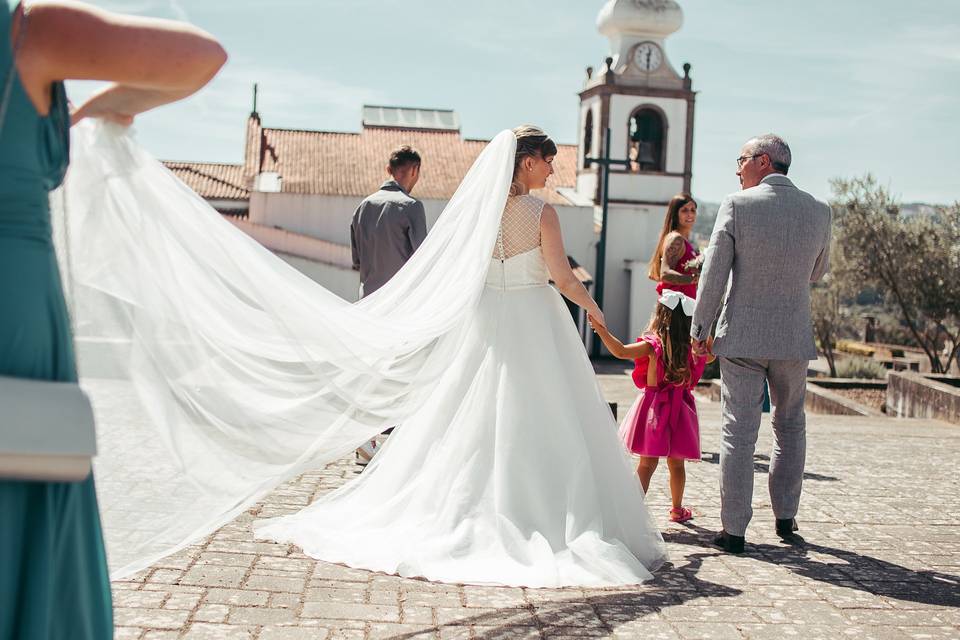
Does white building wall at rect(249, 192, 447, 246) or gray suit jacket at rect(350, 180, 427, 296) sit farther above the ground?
white building wall at rect(249, 192, 447, 246)

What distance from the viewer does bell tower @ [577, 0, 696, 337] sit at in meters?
42.2

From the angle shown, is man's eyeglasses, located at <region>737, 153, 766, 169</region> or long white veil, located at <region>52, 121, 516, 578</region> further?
man's eyeglasses, located at <region>737, 153, 766, 169</region>

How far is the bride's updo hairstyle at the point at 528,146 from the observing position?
220 inches

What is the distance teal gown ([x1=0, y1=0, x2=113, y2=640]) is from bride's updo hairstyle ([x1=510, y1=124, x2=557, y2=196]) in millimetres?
3350

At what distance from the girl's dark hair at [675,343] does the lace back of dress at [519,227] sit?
4.12 feet

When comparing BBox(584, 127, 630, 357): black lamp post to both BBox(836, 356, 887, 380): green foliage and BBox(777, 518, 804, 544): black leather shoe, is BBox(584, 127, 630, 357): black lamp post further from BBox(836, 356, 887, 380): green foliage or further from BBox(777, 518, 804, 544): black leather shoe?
BBox(777, 518, 804, 544): black leather shoe

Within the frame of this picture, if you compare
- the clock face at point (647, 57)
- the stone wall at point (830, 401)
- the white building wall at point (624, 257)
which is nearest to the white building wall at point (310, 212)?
the white building wall at point (624, 257)

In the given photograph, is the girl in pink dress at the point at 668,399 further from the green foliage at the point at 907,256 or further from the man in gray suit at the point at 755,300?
the green foliage at the point at 907,256

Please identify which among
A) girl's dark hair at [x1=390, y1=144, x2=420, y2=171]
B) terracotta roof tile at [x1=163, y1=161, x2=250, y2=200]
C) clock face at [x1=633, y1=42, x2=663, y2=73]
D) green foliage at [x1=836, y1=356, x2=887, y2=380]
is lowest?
green foliage at [x1=836, y1=356, x2=887, y2=380]

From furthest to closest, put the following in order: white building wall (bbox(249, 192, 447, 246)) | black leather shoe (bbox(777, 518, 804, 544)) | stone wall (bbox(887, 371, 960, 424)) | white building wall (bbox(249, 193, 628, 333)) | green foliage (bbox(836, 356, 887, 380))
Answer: white building wall (bbox(249, 192, 447, 246)), white building wall (bbox(249, 193, 628, 333)), green foliage (bbox(836, 356, 887, 380)), stone wall (bbox(887, 371, 960, 424)), black leather shoe (bbox(777, 518, 804, 544))

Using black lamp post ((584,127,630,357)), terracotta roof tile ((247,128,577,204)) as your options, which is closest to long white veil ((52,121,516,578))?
black lamp post ((584,127,630,357))

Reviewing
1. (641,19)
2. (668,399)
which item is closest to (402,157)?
(668,399)

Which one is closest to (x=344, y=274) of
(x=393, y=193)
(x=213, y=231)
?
(x=393, y=193)

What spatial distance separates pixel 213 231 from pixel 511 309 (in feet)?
7.78
